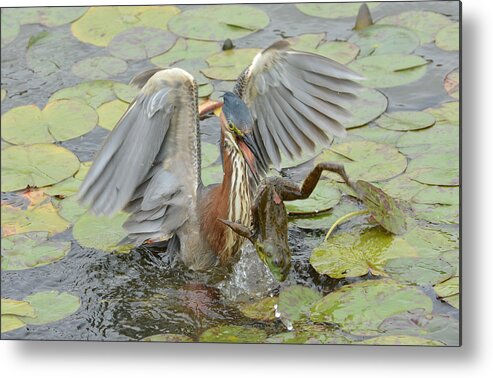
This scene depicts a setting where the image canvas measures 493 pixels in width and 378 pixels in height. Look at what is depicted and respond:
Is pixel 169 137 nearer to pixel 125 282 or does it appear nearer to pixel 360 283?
pixel 125 282

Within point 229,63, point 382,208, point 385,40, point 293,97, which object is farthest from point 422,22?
point 229,63

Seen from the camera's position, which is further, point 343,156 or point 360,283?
point 343,156

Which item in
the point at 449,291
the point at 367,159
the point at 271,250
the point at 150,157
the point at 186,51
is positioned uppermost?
the point at 186,51

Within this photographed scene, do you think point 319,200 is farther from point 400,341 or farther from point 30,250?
point 30,250

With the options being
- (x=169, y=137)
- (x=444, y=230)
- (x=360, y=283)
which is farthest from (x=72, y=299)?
(x=444, y=230)

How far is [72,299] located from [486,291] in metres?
1.16

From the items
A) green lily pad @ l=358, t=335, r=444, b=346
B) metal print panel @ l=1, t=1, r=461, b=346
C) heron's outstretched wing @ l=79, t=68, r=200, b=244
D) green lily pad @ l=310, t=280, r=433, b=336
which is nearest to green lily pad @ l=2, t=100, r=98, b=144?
metal print panel @ l=1, t=1, r=461, b=346

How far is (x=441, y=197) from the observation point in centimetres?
383

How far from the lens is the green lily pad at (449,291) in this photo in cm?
353

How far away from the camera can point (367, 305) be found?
3551mm

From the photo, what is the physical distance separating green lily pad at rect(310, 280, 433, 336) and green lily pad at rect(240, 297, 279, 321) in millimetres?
123

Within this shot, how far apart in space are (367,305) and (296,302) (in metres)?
0.20

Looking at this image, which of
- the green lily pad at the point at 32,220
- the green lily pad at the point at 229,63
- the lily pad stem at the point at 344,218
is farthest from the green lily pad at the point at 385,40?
the green lily pad at the point at 32,220

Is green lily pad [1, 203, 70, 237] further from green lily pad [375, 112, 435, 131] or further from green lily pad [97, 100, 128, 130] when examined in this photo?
green lily pad [375, 112, 435, 131]
